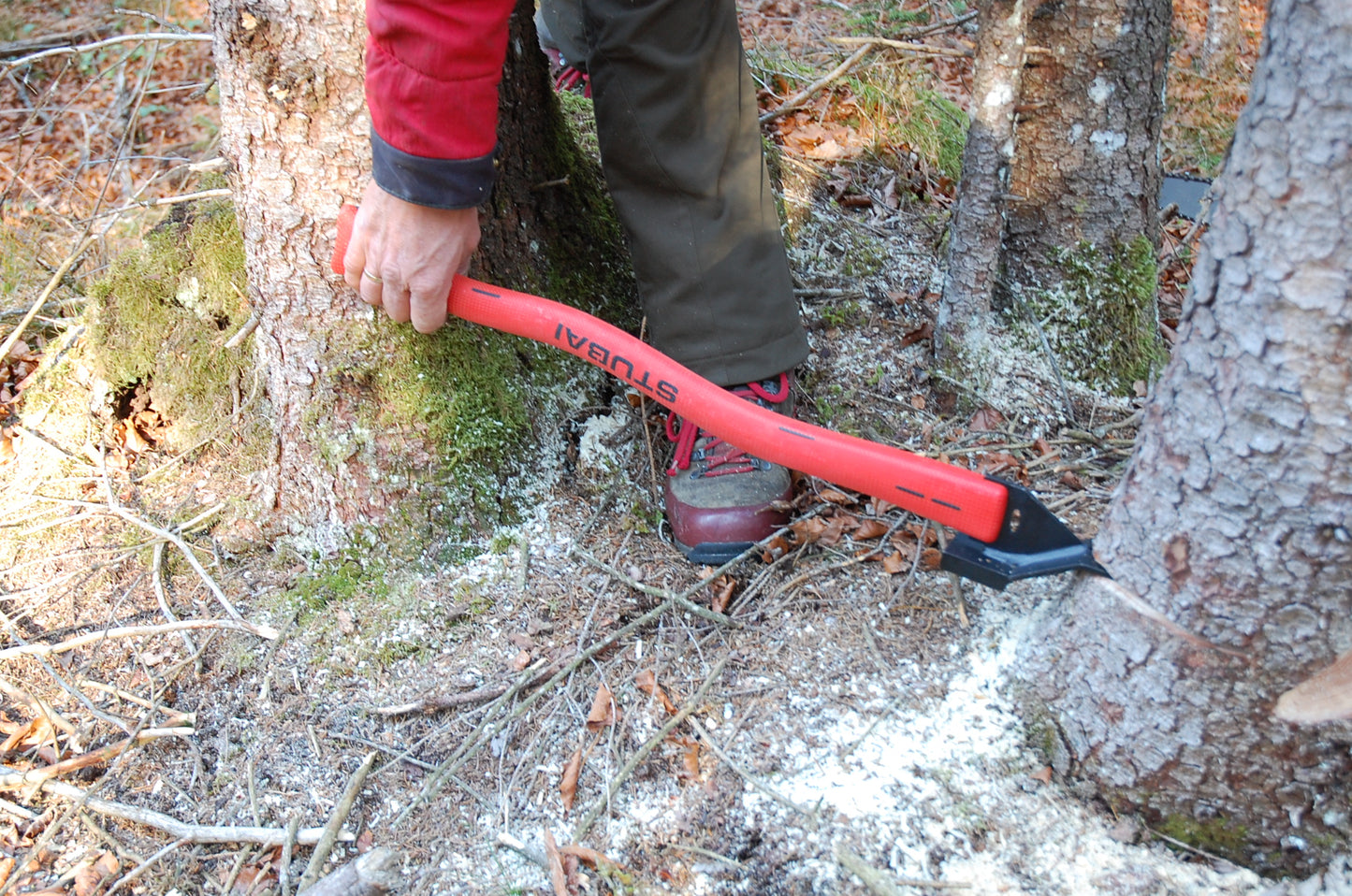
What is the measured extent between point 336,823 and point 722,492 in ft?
3.57

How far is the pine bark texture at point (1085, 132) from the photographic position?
2.08 meters

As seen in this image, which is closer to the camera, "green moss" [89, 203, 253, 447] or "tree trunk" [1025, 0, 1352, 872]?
"tree trunk" [1025, 0, 1352, 872]

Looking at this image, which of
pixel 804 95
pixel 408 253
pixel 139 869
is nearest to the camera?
pixel 139 869

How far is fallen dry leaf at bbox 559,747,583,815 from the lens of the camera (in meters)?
1.66

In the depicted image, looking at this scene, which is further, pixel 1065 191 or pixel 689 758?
pixel 1065 191

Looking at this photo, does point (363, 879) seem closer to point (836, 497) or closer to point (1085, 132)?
point (836, 497)

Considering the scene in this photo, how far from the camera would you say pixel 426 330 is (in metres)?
1.93

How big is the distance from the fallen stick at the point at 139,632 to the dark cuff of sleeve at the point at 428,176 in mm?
1070

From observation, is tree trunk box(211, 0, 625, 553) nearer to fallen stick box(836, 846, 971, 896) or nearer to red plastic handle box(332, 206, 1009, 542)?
red plastic handle box(332, 206, 1009, 542)

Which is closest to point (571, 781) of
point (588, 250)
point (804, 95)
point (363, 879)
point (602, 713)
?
point (602, 713)

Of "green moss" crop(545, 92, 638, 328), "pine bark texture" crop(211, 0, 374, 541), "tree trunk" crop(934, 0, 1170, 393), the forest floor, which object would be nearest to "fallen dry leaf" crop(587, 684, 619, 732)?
the forest floor

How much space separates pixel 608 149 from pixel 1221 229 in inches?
55.0

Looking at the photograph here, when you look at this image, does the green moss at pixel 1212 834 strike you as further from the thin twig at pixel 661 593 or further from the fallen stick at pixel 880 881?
the thin twig at pixel 661 593

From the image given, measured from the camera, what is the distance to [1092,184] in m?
2.23
